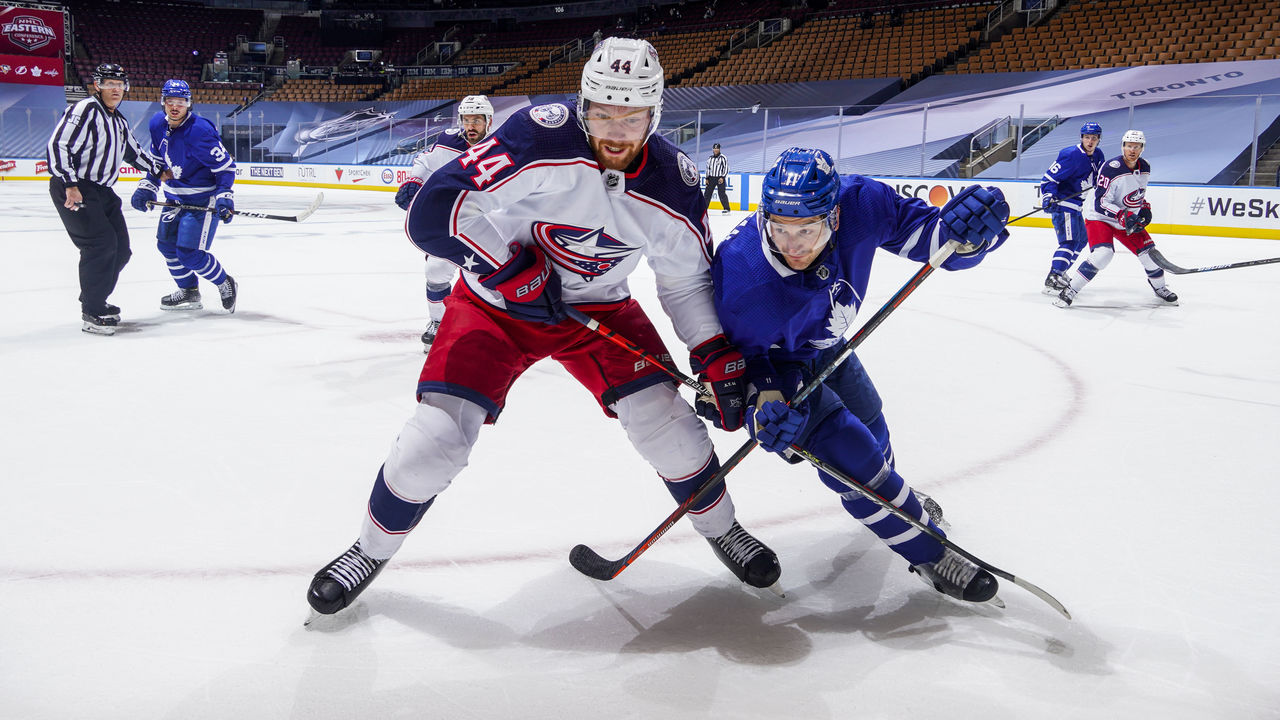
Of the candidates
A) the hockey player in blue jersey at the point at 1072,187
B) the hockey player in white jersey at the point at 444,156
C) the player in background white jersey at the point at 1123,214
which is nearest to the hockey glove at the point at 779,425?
the hockey player in white jersey at the point at 444,156

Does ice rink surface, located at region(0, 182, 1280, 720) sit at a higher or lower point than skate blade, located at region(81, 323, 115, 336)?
higher

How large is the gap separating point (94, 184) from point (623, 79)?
13.0 ft

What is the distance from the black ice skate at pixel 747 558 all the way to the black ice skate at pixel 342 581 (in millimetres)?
720

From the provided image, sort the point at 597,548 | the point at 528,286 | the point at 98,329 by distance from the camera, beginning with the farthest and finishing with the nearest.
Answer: the point at 98,329
the point at 597,548
the point at 528,286

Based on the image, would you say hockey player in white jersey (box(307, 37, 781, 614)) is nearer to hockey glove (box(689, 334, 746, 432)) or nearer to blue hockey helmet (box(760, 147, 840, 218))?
hockey glove (box(689, 334, 746, 432))

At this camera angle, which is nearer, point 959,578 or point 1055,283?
point 959,578

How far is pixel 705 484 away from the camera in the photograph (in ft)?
6.55

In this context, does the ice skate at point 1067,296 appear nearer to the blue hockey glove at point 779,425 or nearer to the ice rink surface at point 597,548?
the ice rink surface at point 597,548

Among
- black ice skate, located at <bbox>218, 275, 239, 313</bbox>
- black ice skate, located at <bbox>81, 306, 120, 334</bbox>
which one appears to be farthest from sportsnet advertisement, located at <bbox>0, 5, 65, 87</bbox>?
black ice skate, located at <bbox>81, 306, 120, 334</bbox>

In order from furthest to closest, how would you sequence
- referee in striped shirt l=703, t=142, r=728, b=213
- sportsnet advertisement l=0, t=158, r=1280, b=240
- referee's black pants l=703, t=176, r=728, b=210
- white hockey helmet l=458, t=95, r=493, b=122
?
referee's black pants l=703, t=176, r=728, b=210, referee in striped shirt l=703, t=142, r=728, b=213, sportsnet advertisement l=0, t=158, r=1280, b=240, white hockey helmet l=458, t=95, r=493, b=122

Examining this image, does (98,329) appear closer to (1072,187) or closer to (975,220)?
(975,220)

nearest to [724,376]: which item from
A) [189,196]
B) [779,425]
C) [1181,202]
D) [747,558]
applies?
[779,425]

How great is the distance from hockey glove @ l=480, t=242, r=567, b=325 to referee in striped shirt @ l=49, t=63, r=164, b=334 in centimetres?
358

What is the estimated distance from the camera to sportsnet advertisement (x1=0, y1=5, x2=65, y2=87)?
20.7 m
